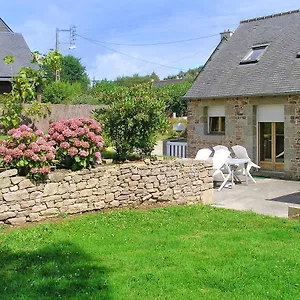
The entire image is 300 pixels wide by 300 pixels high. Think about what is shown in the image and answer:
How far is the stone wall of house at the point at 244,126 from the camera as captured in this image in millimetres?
16141

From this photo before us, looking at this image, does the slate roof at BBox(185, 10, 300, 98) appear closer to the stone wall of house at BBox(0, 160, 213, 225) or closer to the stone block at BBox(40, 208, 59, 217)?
the stone wall of house at BBox(0, 160, 213, 225)

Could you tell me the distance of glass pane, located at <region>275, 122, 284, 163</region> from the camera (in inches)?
673

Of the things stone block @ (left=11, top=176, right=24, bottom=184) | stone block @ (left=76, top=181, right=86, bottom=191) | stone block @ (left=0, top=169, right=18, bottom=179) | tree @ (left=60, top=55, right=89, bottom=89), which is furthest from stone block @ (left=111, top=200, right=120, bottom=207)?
tree @ (left=60, top=55, right=89, bottom=89)

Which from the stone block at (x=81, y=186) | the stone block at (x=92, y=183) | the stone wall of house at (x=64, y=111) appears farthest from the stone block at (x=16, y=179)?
the stone wall of house at (x=64, y=111)

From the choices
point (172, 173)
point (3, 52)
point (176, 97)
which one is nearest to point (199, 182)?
point (172, 173)

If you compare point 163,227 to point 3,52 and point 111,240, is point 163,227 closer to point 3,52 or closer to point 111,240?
point 111,240

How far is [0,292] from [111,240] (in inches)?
91.5

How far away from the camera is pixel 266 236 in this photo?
7160 mm

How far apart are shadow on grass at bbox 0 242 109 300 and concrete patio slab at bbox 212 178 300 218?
5587mm

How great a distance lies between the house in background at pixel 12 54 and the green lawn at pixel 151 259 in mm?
13533

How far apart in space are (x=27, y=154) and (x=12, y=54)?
1493cm

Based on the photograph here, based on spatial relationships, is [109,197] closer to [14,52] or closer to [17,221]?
[17,221]

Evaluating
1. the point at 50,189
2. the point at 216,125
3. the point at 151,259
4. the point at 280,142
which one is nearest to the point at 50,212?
the point at 50,189

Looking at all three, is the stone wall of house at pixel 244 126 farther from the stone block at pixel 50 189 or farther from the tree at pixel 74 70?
the tree at pixel 74 70
